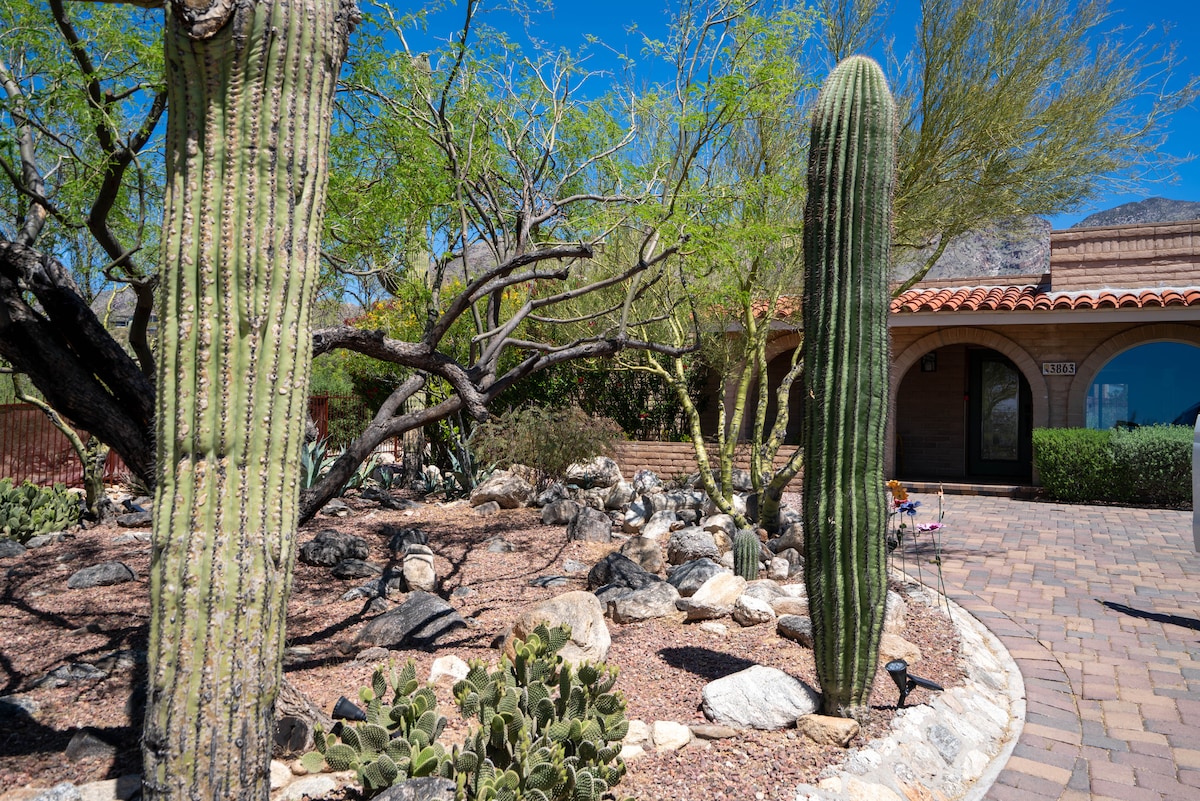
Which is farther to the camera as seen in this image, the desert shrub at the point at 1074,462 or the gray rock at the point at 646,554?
the desert shrub at the point at 1074,462

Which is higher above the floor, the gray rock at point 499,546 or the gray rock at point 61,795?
the gray rock at point 61,795

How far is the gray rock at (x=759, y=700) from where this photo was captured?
3785mm

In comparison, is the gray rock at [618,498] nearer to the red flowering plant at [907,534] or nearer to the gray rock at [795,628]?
the red flowering plant at [907,534]

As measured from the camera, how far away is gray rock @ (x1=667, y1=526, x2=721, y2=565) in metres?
7.34

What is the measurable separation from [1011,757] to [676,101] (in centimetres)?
604

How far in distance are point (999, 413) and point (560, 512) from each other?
10.6m

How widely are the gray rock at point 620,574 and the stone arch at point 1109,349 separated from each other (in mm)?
10382

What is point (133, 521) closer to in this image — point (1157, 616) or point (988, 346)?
point (1157, 616)

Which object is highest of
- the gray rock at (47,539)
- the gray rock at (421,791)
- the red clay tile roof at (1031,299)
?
the red clay tile roof at (1031,299)

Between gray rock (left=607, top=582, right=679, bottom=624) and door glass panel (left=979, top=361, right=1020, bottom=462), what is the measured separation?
12.3 meters

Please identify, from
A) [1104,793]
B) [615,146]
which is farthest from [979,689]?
[615,146]

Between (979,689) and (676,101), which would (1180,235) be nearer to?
(676,101)

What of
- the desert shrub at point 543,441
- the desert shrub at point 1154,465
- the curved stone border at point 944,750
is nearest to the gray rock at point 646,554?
the curved stone border at point 944,750

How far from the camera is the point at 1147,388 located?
14195 mm
